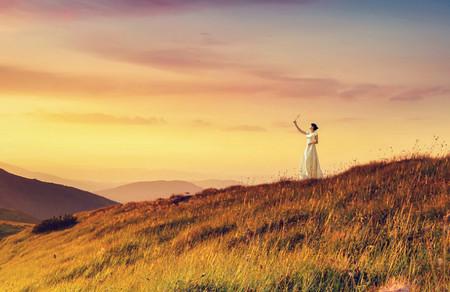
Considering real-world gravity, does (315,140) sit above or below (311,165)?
above

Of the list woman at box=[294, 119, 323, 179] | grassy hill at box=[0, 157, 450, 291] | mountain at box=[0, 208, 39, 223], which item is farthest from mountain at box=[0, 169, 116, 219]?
woman at box=[294, 119, 323, 179]

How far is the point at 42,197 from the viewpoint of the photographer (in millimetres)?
78875

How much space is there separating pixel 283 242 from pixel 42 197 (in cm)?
7356

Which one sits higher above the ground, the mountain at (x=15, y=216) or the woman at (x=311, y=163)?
the woman at (x=311, y=163)

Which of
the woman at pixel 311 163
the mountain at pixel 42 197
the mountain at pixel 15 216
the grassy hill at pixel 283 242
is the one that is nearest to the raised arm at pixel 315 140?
the woman at pixel 311 163

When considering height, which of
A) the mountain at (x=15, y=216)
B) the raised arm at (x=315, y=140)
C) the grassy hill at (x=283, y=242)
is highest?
the raised arm at (x=315, y=140)

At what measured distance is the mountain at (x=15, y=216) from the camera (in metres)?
46.1

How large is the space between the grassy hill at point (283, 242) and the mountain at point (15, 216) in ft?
70.5

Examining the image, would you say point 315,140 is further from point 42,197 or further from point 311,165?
point 42,197

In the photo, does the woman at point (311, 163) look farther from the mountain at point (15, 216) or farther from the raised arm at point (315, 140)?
the mountain at point (15, 216)

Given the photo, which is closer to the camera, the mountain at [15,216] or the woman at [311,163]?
the woman at [311,163]

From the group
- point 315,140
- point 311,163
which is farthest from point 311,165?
point 315,140

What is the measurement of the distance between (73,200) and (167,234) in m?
68.7

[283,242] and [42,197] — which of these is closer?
[283,242]
